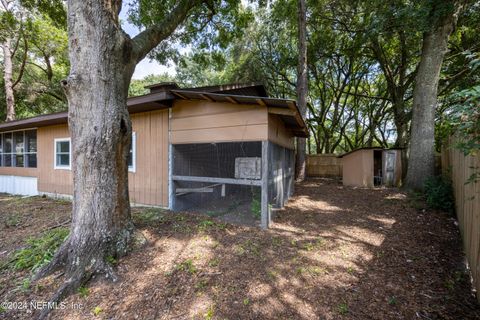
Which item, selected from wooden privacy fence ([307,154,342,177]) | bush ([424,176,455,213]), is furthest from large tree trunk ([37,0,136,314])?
wooden privacy fence ([307,154,342,177])

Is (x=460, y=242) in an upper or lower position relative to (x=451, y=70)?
lower

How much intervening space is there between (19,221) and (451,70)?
1537cm

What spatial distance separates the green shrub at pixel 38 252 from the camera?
2.83 metres

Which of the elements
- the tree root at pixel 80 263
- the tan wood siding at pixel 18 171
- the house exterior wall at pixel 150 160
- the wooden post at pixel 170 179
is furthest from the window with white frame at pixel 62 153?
the tree root at pixel 80 263

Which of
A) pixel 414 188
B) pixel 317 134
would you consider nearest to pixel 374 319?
pixel 414 188

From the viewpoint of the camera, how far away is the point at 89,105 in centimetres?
280

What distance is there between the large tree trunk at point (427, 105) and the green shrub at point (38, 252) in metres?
8.05

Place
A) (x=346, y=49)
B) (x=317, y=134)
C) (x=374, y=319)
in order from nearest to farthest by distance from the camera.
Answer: (x=374, y=319) < (x=346, y=49) < (x=317, y=134)

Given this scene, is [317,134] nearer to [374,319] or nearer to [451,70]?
[451,70]

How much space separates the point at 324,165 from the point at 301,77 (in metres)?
5.32

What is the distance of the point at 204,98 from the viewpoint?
169 inches

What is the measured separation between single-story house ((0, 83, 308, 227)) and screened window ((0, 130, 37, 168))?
0.65 metres

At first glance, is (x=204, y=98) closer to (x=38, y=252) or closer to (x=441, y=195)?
(x=38, y=252)

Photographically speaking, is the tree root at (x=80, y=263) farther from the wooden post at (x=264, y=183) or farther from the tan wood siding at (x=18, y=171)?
the tan wood siding at (x=18, y=171)
